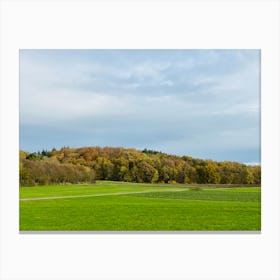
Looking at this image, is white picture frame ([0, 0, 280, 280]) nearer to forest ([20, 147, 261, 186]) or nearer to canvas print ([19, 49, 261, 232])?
canvas print ([19, 49, 261, 232])

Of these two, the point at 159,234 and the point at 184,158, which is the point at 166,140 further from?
the point at 159,234

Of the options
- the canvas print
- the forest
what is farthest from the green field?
the forest

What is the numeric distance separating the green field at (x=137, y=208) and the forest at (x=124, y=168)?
0.43 ft

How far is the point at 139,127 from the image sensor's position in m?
8.36

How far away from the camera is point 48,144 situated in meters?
8.30

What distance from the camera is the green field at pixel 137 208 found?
8.12 meters

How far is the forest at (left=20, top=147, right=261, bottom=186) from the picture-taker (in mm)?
8375

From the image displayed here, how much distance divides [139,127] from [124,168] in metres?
0.81
